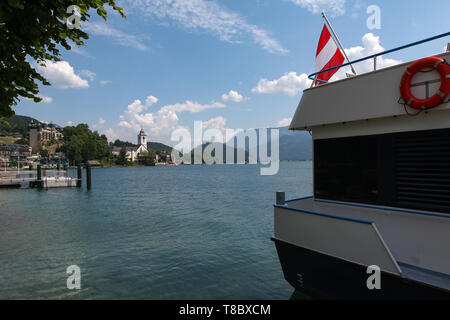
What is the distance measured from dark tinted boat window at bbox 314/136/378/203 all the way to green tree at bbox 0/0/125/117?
19.2ft

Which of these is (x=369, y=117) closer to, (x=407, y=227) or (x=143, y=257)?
(x=407, y=227)

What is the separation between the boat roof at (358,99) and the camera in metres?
5.07

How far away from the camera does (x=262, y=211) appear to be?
22594 mm

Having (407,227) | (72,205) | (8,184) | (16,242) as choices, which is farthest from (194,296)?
(8,184)

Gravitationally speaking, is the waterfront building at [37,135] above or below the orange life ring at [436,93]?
above

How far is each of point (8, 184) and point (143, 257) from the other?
42874 millimetres

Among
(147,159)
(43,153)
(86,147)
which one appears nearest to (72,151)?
(86,147)

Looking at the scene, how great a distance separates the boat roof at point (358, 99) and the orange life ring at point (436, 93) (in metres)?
0.12

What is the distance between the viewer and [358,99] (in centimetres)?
570

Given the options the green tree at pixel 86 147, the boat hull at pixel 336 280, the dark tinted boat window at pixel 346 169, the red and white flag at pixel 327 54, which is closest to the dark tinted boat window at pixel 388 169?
the dark tinted boat window at pixel 346 169

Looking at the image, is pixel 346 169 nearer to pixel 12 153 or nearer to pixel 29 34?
pixel 29 34

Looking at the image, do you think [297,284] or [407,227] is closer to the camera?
[407,227]

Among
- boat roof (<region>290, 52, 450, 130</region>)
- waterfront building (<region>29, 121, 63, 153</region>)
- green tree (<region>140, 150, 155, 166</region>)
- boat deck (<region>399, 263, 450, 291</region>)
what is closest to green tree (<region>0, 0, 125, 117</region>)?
boat roof (<region>290, 52, 450, 130</region>)

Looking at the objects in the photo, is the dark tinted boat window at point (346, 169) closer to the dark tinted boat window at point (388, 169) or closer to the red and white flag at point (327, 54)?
the dark tinted boat window at point (388, 169)
